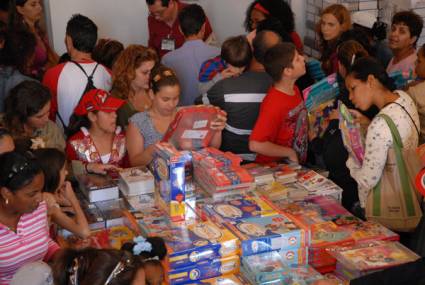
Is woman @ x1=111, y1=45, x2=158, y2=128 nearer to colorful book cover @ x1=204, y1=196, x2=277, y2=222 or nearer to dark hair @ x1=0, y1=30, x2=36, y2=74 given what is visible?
dark hair @ x1=0, y1=30, x2=36, y2=74

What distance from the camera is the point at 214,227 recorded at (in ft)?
10.1

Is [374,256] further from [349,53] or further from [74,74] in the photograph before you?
[74,74]

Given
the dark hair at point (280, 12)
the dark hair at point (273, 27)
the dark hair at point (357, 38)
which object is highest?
the dark hair at point (280, 12)

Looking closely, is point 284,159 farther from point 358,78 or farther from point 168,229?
point 168,229

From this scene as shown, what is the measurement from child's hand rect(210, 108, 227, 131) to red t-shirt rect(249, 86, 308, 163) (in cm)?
21

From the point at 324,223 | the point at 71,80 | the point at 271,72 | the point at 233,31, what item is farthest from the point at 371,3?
the point at 324,223

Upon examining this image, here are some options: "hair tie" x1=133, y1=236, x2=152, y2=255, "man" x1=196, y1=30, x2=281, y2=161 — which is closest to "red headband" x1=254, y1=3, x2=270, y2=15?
"man" x1=196, y1=30, x2=281, y2=161

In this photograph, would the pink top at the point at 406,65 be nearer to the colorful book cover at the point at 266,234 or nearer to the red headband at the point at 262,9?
the red headband at the point at 262,9

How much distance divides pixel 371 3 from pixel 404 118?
2978mm

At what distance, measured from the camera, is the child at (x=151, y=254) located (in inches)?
103

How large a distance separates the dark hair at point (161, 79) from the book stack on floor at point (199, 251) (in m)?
1.13

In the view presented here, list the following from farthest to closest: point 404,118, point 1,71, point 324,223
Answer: point 1,71 < point 404,118 < point 324,223

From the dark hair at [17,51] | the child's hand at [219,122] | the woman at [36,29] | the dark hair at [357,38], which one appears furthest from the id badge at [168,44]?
the child's hand at [219,122]

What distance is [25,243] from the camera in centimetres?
290
